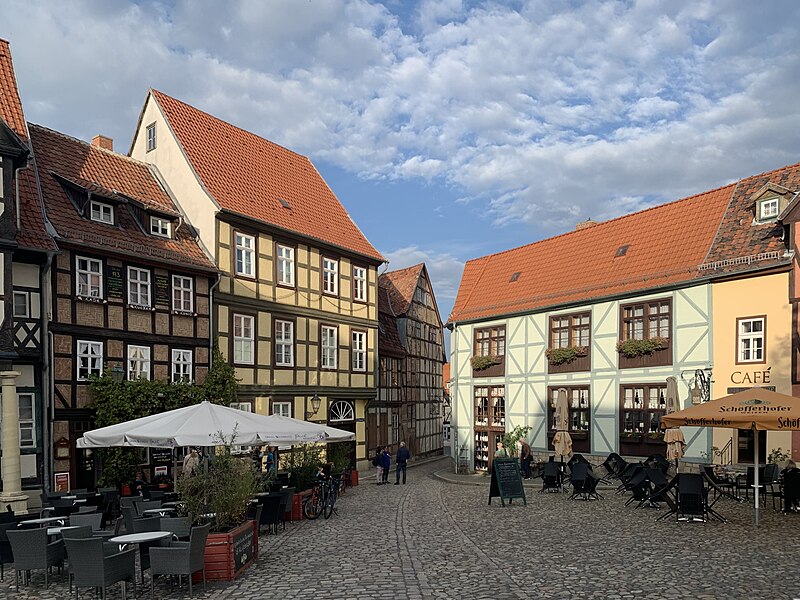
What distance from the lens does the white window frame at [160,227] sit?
73.8ft

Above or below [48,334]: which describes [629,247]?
above

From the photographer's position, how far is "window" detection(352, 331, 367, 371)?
29614mm

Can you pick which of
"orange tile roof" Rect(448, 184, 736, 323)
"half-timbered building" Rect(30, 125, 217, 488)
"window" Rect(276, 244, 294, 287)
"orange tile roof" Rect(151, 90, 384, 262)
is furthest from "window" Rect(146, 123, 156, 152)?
"orange tile roof" Rect(448, 184, 736, 323)

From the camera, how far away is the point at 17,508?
49.8 feet

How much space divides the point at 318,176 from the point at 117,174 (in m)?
10.6

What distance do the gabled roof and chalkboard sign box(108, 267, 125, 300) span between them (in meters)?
0.55

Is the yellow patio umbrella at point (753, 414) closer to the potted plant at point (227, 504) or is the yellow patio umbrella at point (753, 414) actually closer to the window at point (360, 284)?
the potted plant at point (227, 504)

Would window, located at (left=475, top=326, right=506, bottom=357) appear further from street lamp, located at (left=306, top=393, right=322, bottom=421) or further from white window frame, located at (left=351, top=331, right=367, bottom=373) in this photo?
street lamp, located at (left=306, top=393, right=322, bottom=421)

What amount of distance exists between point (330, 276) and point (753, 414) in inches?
706

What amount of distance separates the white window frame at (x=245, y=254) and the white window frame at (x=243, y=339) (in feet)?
4.87

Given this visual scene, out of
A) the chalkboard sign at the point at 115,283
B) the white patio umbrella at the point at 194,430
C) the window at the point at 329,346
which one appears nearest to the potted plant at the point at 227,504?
the white patio umbrella at the point at 194,430

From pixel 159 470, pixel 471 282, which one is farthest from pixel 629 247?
pixel 159 470

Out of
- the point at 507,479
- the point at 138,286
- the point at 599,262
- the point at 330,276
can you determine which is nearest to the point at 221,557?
the point at 507,479

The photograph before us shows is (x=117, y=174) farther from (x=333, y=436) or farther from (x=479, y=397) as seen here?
(x=479, y=397)
